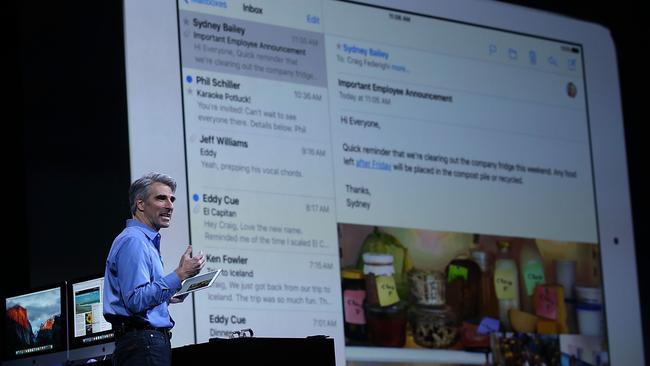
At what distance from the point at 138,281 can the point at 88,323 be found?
3.23 ft

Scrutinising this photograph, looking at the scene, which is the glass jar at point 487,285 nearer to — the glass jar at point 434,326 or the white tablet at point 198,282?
the glass jar at point 434,326

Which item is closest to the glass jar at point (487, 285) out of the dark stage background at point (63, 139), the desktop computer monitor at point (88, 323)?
the dark stage background at point (63, 139)

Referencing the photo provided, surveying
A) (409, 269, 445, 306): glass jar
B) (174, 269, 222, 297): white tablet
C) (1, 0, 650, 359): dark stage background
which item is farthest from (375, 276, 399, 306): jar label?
(174, 269, 222, 297): white tablet

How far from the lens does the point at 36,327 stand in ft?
13.5

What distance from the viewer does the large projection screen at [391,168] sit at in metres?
4.64

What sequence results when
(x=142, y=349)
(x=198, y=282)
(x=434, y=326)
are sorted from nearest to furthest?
(x=142, y=349)
(x=198, y=282)
(x=434, y=326)

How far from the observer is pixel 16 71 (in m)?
4.79

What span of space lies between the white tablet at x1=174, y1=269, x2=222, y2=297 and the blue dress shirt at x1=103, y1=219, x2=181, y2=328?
0.28 feet

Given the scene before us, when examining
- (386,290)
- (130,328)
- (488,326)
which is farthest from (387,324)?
(130,328)

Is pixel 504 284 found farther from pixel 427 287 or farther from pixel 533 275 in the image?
pixel 427 287

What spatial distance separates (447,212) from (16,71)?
196 cm

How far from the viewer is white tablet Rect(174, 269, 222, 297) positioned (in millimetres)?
3170

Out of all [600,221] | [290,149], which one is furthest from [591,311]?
[290,149]

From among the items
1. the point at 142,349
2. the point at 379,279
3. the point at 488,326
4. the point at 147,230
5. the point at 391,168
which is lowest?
the point at 488,326
